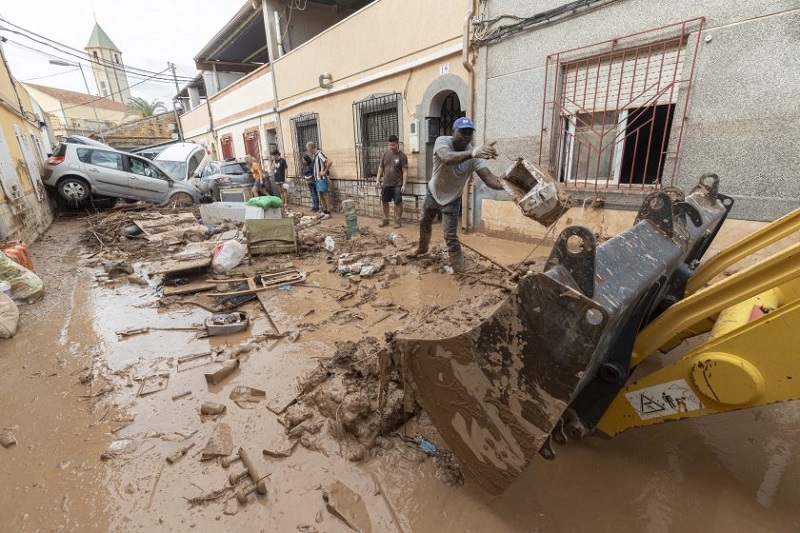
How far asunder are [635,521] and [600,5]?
5.33 meters

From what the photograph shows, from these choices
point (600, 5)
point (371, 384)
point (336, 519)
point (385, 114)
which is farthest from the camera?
point (385, 114)

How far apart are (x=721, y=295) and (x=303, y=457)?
2050 millimetres

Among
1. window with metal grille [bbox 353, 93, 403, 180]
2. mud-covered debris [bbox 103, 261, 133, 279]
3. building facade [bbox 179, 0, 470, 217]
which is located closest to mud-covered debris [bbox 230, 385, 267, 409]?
mud-covered debris [bbox 103, 261, 133, 279]

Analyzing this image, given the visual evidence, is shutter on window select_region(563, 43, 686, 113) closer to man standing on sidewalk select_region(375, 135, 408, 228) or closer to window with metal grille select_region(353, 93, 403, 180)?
man standing on sidewalk select_region(375, 135, 408, 228)

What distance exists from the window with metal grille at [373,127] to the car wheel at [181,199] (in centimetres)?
569

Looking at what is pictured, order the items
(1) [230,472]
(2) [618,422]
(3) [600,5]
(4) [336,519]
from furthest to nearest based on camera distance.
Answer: (3) [600,5] → (1) [230,472] → (4) [336,519] → (2) [618,422]

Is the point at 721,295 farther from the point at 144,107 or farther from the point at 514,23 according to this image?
the point at 144,107

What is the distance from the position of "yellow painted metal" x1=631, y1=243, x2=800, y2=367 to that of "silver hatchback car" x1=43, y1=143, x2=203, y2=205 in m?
12.3

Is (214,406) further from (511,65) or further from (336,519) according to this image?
(511,65)

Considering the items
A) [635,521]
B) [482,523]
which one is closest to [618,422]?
[635,521]

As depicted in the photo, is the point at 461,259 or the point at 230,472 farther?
the point at 461,259

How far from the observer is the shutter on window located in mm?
4168

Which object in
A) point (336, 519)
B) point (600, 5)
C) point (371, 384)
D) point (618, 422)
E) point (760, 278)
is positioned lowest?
point (336, 519)

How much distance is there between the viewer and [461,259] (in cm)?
468
